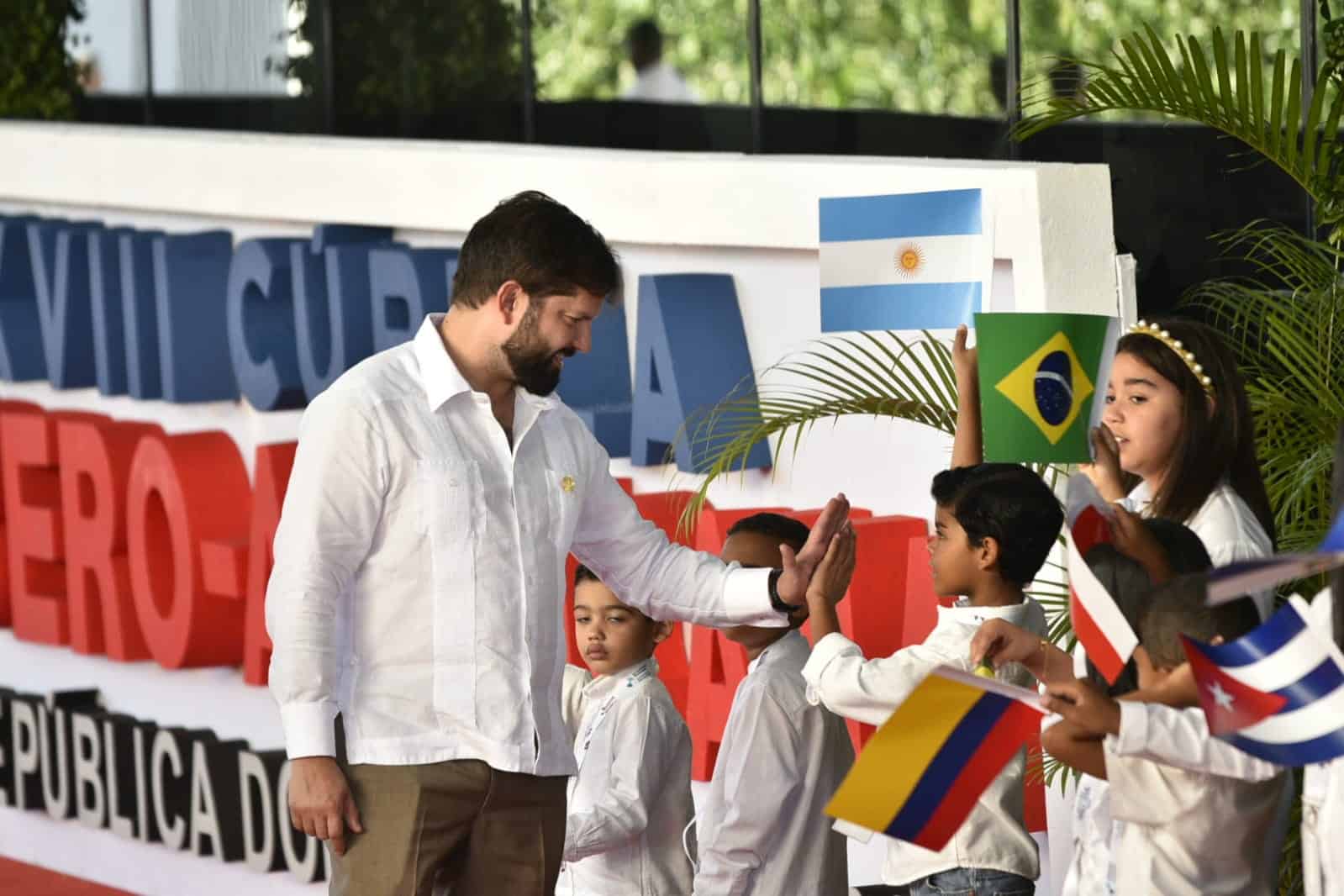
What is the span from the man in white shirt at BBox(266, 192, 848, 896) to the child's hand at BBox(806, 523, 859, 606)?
50cm

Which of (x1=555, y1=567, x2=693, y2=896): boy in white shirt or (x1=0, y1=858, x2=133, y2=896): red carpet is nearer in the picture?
(x1=555, y1=567, x2=693, y2=896): boy in white shirt

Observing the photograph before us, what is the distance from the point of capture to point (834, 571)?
455cm

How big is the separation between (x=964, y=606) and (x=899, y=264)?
3.38ft

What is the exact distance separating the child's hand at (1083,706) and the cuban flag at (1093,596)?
0.15 metres

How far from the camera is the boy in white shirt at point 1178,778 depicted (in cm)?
351

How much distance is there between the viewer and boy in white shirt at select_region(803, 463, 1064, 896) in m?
4.45

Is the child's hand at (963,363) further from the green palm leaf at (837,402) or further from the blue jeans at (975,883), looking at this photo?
the blue jeans at (975,883)

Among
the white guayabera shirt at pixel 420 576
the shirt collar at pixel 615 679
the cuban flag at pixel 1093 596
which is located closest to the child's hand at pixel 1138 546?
the cuban flag at pixel 1093 596

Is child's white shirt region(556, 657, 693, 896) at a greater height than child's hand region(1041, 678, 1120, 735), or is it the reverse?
child's hand region(1041, 678, 1120, 735)

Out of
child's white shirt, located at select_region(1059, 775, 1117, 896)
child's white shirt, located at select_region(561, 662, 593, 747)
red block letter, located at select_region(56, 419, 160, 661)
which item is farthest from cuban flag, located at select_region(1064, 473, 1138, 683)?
red block letter, located at select_region(56, 419, 160, 661)

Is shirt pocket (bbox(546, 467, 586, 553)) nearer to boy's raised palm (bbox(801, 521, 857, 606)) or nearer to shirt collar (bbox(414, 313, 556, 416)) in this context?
shirt collar (bbox(414, 313, 556, 416))

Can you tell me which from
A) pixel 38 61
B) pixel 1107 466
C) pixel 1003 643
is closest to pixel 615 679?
pixel 1107 466

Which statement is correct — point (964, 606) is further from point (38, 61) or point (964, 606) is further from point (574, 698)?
point (38, 61)

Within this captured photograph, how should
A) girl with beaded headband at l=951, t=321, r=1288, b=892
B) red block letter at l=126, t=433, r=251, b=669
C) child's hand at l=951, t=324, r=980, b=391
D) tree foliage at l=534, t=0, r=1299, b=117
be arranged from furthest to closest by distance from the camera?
red block letter at l=126, t=433, r=251, b=669, tree foliage at l=534, t=0, r=1299, b=117, child's hand at l=951, t=324, r=980, b=391, girl with beaded headband at l=951, t=321, r=1288, b=892
